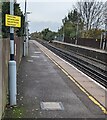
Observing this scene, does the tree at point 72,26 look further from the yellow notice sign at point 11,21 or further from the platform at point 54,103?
the yellow notice sign at point 11,21

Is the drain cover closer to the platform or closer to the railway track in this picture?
the platform

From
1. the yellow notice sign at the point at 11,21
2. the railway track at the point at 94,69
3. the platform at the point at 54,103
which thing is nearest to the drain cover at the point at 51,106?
the platform at the point at 54,103

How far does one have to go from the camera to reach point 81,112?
834 cm

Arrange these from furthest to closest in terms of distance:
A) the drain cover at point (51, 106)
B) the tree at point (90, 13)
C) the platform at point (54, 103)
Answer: the tree at point (90, 13) → the drain cover at point (51, 106) → the platform at point (54, 103)

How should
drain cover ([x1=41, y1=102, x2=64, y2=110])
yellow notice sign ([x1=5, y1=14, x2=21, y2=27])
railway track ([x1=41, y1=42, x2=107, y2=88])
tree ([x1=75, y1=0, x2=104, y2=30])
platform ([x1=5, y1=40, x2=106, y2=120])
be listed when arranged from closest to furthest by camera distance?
1. platform ([x1=5, y1=40, x2=106, y2=120])
2. yellow notice sign ([x1=5, y1=14, x2=21, y2=27])
3. drain cover ([x1=41, y1=102, x2=64, y2=110])
4. railway track ([x1=41, y1=42, x2=107, y2=88])
5. tree ([x1=75, y1=0, x2=104, y2=30])

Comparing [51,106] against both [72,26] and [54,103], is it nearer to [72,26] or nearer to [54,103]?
[54,103]

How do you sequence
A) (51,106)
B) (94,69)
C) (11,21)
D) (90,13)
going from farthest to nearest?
(90,13) < (94,69) < (51,106) < (11,21)

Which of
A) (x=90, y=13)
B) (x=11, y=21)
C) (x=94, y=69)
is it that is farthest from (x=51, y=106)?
(x=90, y=13)

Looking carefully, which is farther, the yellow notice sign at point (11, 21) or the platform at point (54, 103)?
the yellow notice sign at point (11, 21)

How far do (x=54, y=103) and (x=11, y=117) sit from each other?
211 cm

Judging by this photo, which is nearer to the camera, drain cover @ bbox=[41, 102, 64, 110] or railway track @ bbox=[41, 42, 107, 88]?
drain cover @ bbox=[41, 102, 64, 110]

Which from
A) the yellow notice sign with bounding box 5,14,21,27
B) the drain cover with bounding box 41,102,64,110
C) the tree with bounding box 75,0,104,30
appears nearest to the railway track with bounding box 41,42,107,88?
the drain cover with bounding box 41,102,64,110

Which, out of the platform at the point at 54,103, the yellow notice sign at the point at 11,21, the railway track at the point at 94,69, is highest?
the yellow notice sign at the point at 11,21

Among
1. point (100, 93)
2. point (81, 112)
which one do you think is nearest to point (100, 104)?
point (81, 112)
